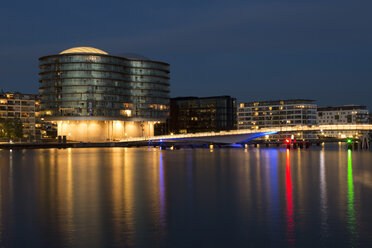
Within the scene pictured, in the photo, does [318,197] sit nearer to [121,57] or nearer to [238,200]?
[238,200]

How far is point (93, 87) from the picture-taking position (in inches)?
6344

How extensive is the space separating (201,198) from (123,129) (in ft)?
480

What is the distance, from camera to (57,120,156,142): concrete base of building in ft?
531

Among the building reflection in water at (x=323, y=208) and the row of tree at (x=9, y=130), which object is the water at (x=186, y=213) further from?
the row of tree at (x=9, y=130)

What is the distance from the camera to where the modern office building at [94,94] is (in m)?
160

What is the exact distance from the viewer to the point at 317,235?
17594 mm

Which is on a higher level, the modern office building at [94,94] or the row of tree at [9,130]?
the modern office building at [94,94]

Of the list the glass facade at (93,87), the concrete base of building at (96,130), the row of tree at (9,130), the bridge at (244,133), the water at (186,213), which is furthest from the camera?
the concrete base of building at (96,130)

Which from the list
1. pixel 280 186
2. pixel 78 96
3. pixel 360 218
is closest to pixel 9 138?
pixel 78 96

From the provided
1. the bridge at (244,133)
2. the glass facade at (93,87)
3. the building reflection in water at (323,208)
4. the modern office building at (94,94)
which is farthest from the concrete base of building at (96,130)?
the building reflection in water at (323,208)

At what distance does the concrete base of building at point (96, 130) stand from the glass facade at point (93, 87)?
338 cm

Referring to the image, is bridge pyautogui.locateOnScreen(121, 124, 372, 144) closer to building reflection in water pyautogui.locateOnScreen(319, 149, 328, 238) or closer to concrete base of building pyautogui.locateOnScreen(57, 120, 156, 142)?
concrete base of building pyautogui.locateOnScreen(57, 120, 156, 142)

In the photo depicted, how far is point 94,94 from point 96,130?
12.4 meters

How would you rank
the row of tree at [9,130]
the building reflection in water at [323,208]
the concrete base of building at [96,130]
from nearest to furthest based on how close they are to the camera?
Answer: the building reflection in water at [323,208] → the row of tree at [9,130] → the concrete base of building at [96,130]
